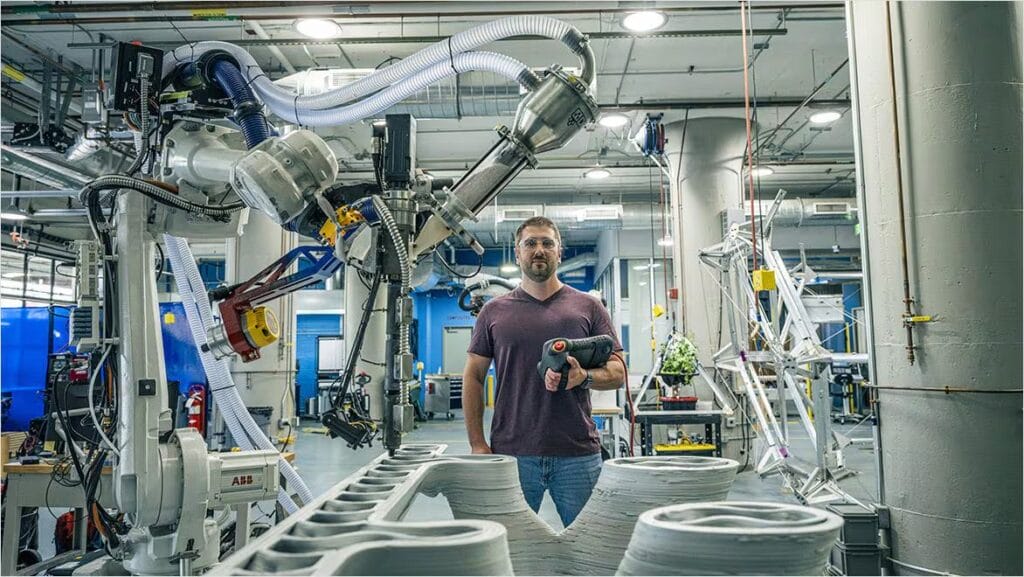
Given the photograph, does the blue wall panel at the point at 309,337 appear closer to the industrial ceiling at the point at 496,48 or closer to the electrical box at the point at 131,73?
the industrial ceiling at the point at 496,48

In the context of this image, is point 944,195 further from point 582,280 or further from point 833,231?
point 582,280

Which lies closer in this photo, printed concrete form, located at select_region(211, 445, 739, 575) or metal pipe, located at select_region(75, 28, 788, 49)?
printed concrete form, located at select_region(211, 445, 739, 575)

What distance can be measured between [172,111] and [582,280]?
610 inches

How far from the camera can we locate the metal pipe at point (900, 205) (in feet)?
8.41

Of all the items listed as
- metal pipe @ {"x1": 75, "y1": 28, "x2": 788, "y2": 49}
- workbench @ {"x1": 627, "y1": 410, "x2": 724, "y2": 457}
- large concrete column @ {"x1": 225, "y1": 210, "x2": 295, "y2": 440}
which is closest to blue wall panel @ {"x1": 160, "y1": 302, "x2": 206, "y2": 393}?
large concrete column @ {"x1": 225, "y1": 210, "x2": 295, "y2": 440}

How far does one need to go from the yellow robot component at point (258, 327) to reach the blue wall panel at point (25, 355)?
6.26 meters

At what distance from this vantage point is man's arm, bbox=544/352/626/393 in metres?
1.91

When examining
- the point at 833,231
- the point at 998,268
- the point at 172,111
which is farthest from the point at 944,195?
the point at 833,231

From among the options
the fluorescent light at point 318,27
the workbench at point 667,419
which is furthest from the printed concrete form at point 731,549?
the fluorescent light at point 318,27

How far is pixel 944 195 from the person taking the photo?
2.46 metres

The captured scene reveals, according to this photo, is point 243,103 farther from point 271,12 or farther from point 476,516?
point 271,12

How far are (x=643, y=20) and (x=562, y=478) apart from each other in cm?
395

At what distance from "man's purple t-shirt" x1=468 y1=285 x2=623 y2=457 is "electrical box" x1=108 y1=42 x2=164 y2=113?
4.51ft

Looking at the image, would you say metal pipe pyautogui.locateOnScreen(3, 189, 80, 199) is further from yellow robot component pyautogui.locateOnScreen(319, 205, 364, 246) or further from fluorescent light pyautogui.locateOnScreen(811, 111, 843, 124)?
fluorescent light pyautogui.locateOnScreen(811, 111, 843, 124)
